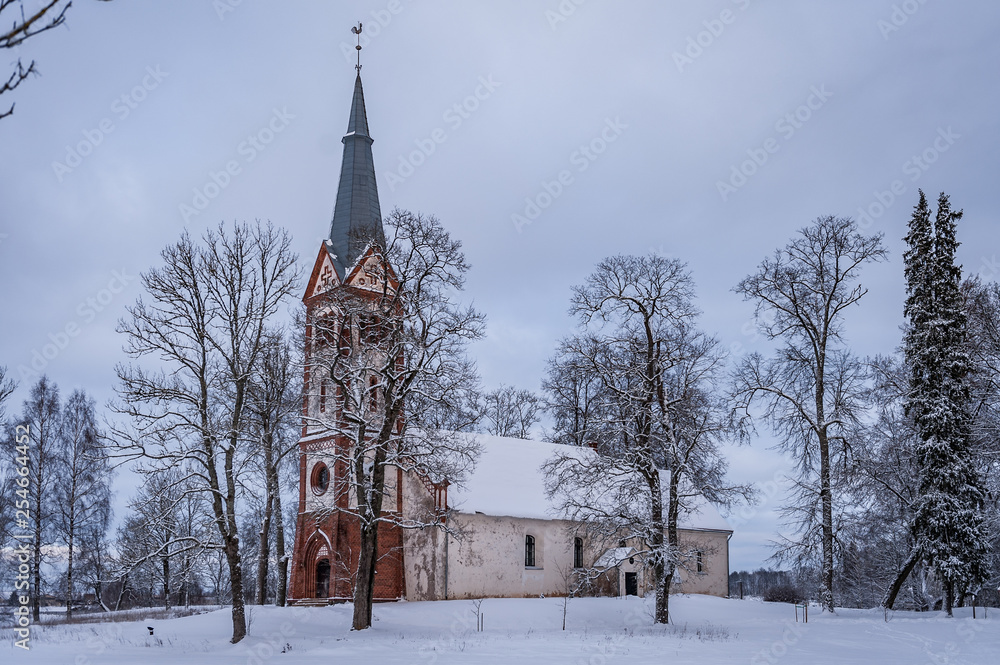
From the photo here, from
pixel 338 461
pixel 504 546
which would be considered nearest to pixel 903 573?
pixel 504 546

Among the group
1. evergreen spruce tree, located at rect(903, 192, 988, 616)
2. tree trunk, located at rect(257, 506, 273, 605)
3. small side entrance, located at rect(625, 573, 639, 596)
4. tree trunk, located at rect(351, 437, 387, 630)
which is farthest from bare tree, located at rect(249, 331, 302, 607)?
evergreen spruce tree, located at rect(903, 192, 988, 616)

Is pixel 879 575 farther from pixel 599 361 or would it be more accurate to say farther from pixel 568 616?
pixel 599 361

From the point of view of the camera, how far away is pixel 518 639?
2278cm

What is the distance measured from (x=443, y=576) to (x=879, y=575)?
22244 millimetres

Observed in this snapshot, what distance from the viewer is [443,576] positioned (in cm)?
3472

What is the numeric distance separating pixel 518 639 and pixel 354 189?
68.5 ft

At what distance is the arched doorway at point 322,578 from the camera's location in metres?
33.7

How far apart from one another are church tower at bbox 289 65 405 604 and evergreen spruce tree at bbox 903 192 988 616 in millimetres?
19567

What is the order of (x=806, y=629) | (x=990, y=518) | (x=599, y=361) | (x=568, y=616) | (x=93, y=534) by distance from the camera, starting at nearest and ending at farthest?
1. (x=806, y=629)
2. (x=990, y=518)
3. (x=599, y=361)
4. (x=568, y=616)
5. (x=93, y=534)

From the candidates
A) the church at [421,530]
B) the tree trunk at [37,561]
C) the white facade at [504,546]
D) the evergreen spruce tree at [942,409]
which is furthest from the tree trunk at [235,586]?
the evergreen spruce tree at [942,409]

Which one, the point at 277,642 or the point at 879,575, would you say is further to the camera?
the point at 879,575

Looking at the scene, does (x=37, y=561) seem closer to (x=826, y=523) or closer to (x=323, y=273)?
(x=323, y=273)

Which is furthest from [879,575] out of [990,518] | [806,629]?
[806,629]

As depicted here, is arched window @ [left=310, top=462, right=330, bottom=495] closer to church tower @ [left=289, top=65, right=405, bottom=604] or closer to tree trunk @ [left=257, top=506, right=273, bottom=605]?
church tower @ [left=289, top=65, right=405, bottom=604]
